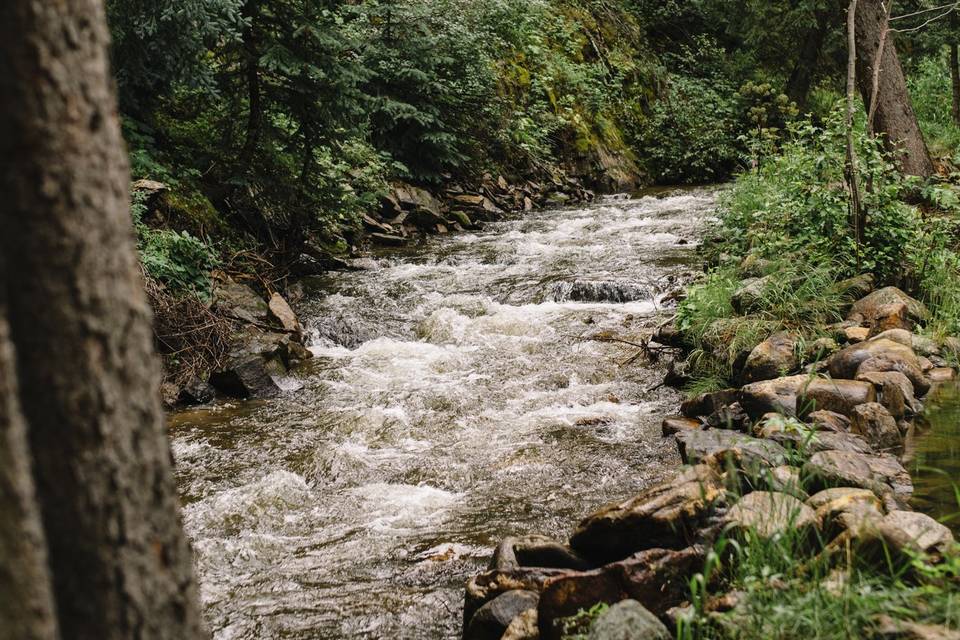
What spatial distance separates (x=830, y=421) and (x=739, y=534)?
206 cm

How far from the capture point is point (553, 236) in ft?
43.7

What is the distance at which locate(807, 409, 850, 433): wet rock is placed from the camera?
4.88 meters

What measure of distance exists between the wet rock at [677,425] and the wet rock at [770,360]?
719 millimetres

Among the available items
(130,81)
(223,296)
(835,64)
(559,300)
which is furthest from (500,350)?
(835,64)

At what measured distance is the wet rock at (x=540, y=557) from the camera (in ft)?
12.5

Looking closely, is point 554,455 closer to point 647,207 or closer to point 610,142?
point 647,207

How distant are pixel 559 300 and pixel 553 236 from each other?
150 inches

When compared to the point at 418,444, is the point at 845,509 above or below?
above

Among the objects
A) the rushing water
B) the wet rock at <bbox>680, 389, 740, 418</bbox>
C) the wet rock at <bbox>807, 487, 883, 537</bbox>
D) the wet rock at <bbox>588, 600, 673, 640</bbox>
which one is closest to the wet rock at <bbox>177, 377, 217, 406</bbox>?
the rushing water

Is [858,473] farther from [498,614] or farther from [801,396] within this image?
[498,614]

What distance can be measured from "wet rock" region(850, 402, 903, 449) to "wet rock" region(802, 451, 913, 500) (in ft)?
0.88

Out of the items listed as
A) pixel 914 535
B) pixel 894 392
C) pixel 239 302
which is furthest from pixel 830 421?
pixel 239 302

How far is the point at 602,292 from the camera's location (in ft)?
31.7

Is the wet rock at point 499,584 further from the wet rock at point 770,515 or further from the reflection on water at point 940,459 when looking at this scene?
the reflection on water at point 940,459
